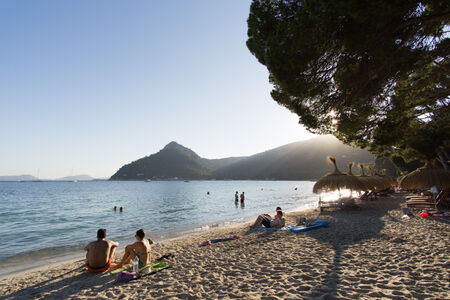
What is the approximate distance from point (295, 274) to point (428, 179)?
12.9 metres

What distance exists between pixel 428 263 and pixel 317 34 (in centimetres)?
503

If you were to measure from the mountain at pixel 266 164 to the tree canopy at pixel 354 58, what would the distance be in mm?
111526

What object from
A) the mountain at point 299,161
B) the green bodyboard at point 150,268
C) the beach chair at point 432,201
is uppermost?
the mountain at point 299,161

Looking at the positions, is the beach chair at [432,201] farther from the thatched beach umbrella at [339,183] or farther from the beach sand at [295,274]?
the beach sand at [295,274]

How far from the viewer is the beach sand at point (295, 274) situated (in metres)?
4.03

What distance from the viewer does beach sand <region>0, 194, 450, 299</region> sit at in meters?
4.03

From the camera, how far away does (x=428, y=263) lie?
484 centimetres

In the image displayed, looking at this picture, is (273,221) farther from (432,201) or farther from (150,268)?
(432,201)

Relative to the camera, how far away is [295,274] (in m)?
4.87

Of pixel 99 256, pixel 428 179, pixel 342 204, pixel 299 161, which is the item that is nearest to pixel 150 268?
pixel 99 256

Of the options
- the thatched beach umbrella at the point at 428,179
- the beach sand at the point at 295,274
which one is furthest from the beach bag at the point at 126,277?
the thatched beach umbrella at the point at 428,179

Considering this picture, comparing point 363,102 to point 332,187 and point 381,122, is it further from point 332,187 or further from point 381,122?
point 332,187

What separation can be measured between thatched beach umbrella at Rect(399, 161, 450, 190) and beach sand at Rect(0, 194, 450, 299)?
629 centimetres

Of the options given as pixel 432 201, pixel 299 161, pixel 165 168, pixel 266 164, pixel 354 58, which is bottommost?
pixel 432 201
